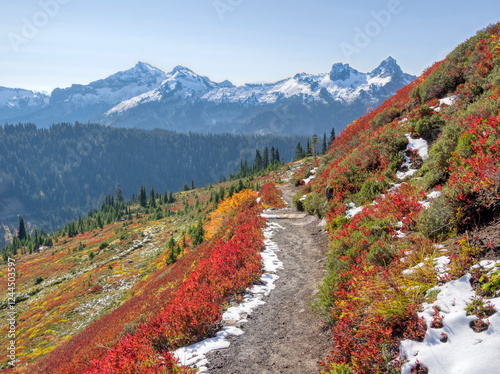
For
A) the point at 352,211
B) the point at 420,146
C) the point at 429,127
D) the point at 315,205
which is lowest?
the point at 315,205

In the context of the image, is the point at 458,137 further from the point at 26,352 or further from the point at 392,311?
the point at 26,352

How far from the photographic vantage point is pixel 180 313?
25.6ft

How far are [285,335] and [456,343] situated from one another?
404 cm

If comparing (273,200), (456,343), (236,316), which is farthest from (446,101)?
(273,200)

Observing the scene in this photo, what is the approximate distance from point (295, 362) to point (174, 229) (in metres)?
48.4

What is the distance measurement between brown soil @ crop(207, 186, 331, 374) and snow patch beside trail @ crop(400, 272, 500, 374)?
7.42 feet

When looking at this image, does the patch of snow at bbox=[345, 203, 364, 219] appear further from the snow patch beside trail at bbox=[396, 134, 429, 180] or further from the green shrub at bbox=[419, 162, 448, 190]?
the green shrub at bbox=[419, 162, 448, 190]

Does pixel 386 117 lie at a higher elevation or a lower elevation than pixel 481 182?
higher

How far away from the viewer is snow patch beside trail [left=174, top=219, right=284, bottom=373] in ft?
21.4

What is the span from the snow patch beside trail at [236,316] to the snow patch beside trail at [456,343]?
4.34 meters

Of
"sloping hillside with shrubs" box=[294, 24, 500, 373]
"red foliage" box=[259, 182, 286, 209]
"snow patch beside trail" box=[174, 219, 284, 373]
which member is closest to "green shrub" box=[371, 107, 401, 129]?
"sloping hillside with shrubs" box=[294, 24, 500, 373]

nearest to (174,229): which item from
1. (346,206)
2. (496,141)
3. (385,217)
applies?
(346,206)

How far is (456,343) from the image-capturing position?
391cm

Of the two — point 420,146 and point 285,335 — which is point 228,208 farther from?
point 285,335
